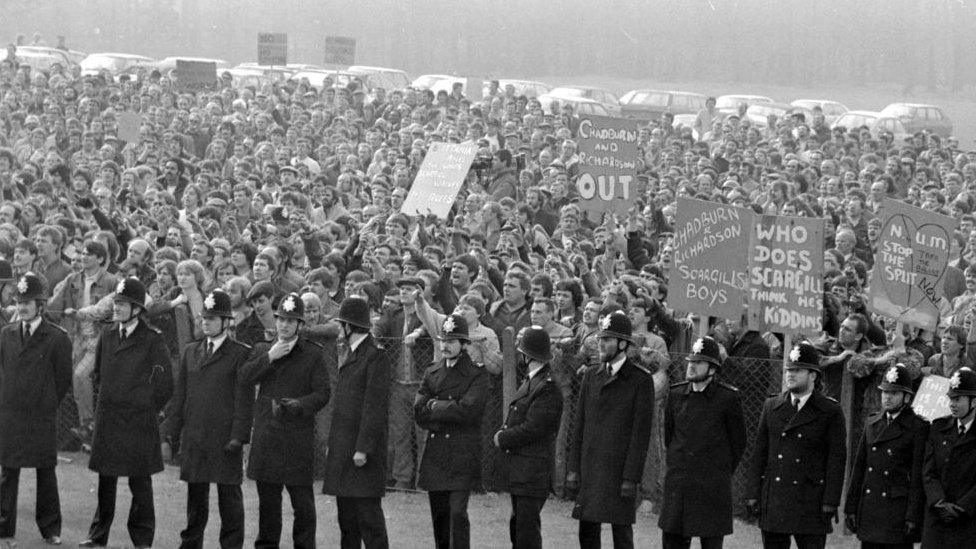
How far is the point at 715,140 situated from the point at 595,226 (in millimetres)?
13447

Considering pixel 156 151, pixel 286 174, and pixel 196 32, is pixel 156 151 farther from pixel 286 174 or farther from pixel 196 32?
pixel 196 32

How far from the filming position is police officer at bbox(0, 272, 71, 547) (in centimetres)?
1362

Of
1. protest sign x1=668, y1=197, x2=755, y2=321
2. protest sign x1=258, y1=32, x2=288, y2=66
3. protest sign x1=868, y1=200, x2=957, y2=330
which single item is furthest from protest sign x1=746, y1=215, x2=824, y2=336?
protest sign x1=258, y1=32, x2=288, y2=66

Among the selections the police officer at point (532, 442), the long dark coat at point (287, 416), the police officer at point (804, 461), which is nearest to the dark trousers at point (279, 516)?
the long dark coat at point (287, 416)

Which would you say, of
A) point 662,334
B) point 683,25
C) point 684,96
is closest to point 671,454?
point 662,334

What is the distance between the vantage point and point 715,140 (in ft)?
111

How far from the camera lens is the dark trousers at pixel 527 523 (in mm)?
12727

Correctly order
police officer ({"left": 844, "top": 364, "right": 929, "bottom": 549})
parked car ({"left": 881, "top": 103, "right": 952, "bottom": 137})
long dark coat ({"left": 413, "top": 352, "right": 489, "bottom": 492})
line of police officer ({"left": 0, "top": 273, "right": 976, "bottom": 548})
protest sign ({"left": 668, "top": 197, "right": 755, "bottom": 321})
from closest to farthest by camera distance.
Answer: police officer ({"left": 844, "top": 364, "right": 929, "bottom": 549}), line of police officer ({"left": 0, "top": 273, "right": 976, "bottom": 548}), long dark coat ({"left": 413, "top": 352, "right": 489, "bottom": 492}), protest sign ({"left": 668, "top": 197, "right": 755, "bottom": 321}), parked car ({"left": 881, "top": 103, "right": 952, "bottom": 137})

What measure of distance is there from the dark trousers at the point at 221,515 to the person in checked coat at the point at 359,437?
2.37ft

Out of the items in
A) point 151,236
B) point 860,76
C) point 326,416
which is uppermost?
point 860,76

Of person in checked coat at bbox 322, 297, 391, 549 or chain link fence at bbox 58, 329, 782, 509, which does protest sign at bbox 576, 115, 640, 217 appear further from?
person in checked coat at bbox 322, 297, 391, 549

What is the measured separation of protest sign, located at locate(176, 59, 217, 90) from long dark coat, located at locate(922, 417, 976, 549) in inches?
1119

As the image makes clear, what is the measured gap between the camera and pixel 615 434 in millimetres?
12562

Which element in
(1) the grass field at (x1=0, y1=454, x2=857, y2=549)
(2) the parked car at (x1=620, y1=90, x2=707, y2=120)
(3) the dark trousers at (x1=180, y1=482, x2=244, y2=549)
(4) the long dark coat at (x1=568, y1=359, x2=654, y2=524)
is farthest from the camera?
(2) the parked car at (x1=620, y1=90, x2=707, y2=120)
